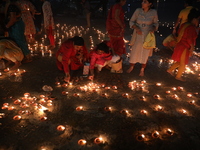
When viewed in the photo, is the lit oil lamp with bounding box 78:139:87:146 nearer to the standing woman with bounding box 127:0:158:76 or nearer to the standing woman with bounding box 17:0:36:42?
the standing woman with bounding box 127:0:158:76

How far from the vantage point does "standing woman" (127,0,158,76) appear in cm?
384

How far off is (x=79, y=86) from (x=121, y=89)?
100 cm

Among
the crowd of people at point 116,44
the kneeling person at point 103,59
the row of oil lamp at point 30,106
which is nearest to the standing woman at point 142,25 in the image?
the crowd of people at point 116,44

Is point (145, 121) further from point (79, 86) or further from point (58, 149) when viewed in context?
point (79, 86)

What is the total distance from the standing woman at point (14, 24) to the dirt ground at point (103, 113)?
0.89m

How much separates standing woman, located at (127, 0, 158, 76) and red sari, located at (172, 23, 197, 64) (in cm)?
63

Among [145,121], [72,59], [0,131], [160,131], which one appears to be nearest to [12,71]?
[72,59]

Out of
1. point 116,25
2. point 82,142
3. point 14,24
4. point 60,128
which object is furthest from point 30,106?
point 116,25

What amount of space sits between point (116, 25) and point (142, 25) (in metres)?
1.06

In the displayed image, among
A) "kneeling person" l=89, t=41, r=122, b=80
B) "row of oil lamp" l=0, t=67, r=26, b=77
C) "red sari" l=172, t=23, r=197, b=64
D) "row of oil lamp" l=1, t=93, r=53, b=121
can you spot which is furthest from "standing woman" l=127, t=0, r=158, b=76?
"row of oil lamp" l=0, t=67, r=26, b=77

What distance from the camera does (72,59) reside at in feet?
13.9

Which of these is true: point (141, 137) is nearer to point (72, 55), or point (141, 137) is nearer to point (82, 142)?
point (82, 142)

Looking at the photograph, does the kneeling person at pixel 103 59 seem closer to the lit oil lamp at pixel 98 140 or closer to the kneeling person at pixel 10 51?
the lit oil lamp at pixel 98 140

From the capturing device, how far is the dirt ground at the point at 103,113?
7.64ft
